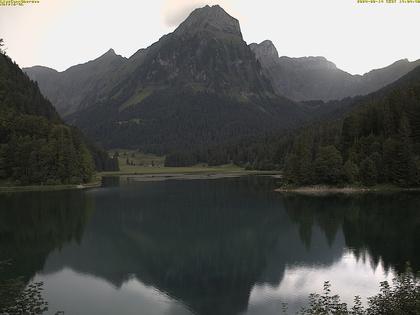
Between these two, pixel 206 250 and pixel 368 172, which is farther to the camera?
pixel 368 172

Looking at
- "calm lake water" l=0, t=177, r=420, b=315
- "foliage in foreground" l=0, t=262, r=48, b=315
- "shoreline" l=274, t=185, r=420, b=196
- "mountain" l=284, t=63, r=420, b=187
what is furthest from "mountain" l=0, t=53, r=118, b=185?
"foliage in foreground" l=0, t=262, r=48, b=315

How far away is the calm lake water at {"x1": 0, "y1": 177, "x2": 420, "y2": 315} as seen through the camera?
132ft

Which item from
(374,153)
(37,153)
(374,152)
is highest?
(37,153)

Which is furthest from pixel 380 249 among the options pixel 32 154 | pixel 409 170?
pixel 32 154

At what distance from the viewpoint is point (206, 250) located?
60.1 metres

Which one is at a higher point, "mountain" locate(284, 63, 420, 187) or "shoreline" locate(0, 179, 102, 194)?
"mountain" locate(284, 63, 420, 187)

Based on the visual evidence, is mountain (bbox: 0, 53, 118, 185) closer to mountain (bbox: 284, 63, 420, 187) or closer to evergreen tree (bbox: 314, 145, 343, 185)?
mountain (bbox: 284, 63, 420, 187)

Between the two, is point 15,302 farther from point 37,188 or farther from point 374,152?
point 37,188

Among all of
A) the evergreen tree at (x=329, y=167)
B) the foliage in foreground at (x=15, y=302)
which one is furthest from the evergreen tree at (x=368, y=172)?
the foliage in foreground at (x=15, y=302)

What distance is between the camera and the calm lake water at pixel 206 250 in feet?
132

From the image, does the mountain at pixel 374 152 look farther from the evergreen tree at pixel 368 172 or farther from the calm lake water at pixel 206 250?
the calm lake water at pixel 206 250

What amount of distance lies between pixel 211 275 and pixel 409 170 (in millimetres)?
91510

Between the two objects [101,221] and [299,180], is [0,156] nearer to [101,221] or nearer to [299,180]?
[101,221]

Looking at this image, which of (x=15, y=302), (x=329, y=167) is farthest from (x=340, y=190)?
(x=15, y=302)
